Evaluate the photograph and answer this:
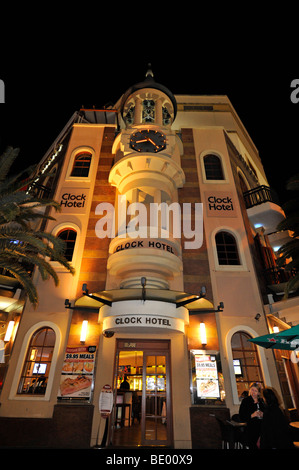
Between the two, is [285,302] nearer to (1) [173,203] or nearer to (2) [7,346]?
(1) [173,203]

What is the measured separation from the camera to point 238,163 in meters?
16.6

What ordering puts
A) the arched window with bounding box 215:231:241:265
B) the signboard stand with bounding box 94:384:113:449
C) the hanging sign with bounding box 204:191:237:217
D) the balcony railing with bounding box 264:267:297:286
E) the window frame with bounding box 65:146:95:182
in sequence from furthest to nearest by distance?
the window frame with bounding box 65:146:95:182 → the hanging sign with bounding box 204:191:237:217 → the arched window with bounding box 215:231:241:265 → the balcony railing with bounding box 264:267:297:286 → the signboard stand with bounding box 94:384:113:449

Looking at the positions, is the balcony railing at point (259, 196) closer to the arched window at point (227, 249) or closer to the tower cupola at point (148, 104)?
the arched window at point (227, 249)

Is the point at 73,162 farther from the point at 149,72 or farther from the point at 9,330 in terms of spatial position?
the point at 9,330

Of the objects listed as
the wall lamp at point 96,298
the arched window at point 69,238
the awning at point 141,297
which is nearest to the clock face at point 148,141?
the arched window at point 69,238

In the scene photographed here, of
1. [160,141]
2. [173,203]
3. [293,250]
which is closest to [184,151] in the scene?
[160,141]

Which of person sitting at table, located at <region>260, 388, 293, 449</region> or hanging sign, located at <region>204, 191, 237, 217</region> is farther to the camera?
hanging sign, located at <region>204, 191, 237, 217</region>

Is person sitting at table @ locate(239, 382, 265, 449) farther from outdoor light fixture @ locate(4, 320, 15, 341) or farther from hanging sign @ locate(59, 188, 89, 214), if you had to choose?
hanging sign @ locate(59, 188, 89, 214)

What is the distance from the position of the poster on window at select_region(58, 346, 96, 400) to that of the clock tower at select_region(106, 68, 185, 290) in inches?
103

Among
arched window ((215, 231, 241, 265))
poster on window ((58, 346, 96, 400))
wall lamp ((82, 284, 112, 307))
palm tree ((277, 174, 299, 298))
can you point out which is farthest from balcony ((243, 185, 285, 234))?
poster on window ((58, 346, 96, 400))

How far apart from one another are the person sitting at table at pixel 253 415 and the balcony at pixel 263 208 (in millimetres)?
9661

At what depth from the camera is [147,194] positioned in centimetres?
1302

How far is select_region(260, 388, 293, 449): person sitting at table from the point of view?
14.1ft
